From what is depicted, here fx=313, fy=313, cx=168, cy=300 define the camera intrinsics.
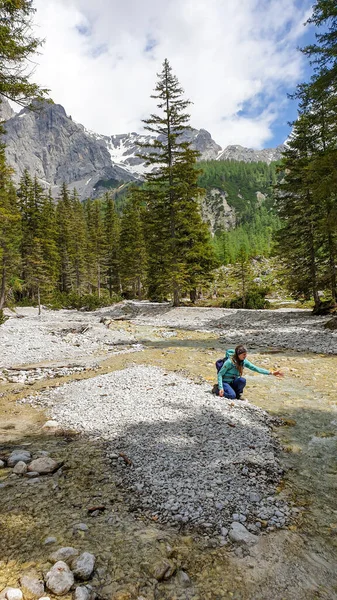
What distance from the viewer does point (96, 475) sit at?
4609 mm

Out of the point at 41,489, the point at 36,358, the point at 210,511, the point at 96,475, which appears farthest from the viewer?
the point at 36,358

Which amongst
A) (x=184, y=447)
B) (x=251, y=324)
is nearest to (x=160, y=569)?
(x=184, y=447)

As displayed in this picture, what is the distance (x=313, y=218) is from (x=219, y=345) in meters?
11.2

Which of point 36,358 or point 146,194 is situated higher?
point 146,194

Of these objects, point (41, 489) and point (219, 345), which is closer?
point (41, 489)

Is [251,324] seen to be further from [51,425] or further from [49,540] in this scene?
[49,540]

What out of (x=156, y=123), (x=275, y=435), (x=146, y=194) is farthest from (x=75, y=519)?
(x=156, y=123)

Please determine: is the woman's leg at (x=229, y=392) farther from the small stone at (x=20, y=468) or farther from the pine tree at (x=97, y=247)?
the pine tree at (x=97, y=247)

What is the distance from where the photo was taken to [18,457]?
4.92m

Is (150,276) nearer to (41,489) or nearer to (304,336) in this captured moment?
(304,336)

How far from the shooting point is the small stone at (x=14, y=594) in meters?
2.46

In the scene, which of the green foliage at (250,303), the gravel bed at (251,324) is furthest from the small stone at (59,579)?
the green foliage at (250,303)

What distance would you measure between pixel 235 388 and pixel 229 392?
0.23 m

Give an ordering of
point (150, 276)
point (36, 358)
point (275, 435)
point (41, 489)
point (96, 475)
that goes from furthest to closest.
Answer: point (150, 276)
point (36, 358)
point (275, 435)
point (96, 475)
point (41, 489)
